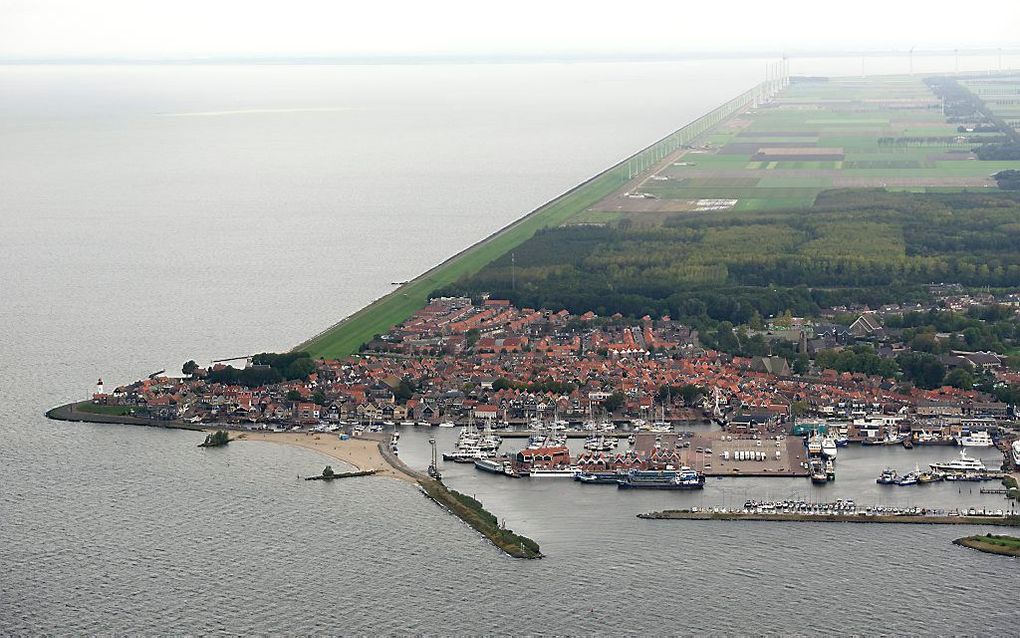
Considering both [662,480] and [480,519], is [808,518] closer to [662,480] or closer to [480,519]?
[662,480]

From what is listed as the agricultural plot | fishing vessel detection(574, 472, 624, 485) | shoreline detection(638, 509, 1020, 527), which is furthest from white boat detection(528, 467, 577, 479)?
the agricultural plot

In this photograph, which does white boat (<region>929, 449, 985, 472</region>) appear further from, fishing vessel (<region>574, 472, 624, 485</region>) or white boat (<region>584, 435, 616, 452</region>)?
white boat (<region>584, 435, 616, 452</region>)

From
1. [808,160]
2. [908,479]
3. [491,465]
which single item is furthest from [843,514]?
[808,160]

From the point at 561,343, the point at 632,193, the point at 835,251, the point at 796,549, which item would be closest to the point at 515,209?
the point at 632,193

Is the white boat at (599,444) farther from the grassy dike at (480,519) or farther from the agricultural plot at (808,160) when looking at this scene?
the agricultural plot at (808,160)

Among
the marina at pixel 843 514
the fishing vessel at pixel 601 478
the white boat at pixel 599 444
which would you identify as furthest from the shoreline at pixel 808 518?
the white boat at pixel 599 444
